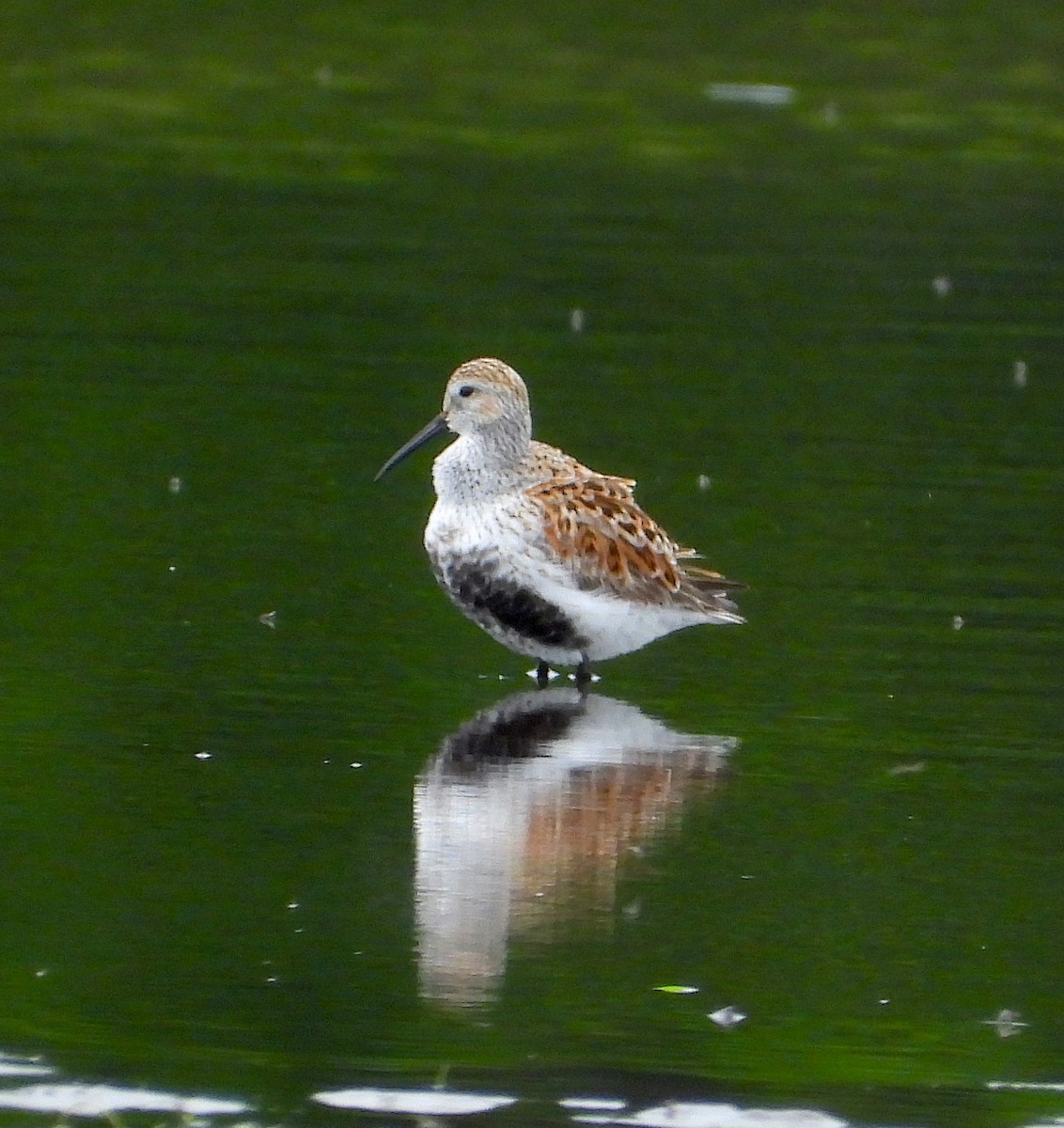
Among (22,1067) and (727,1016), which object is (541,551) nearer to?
(727,1016)

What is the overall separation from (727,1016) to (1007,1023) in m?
0.71

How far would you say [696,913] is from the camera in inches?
299

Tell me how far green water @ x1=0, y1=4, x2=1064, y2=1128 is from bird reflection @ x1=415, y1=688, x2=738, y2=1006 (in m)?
0.03

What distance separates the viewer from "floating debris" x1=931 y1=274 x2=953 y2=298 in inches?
687

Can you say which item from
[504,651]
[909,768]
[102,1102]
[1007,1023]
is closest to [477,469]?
[504,651]

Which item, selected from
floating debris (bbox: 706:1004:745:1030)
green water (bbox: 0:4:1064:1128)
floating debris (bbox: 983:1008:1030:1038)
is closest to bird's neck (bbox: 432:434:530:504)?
green water (bbox: 0:4:1064:1128)

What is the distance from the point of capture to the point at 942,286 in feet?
57.9

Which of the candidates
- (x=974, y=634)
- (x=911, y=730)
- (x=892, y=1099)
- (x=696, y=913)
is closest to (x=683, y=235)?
(x=974, y=634)

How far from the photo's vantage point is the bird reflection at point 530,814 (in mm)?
7297

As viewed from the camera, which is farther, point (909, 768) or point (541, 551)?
point (541, 551)

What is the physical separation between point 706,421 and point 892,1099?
26.5 ft

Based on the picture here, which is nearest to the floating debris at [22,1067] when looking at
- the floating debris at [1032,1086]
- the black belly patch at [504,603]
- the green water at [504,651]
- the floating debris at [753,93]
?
the green water at [504,651]

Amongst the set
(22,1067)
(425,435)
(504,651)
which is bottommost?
(22,1067)

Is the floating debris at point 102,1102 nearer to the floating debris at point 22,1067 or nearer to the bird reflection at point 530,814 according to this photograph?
the floating debris at point 22,1067
